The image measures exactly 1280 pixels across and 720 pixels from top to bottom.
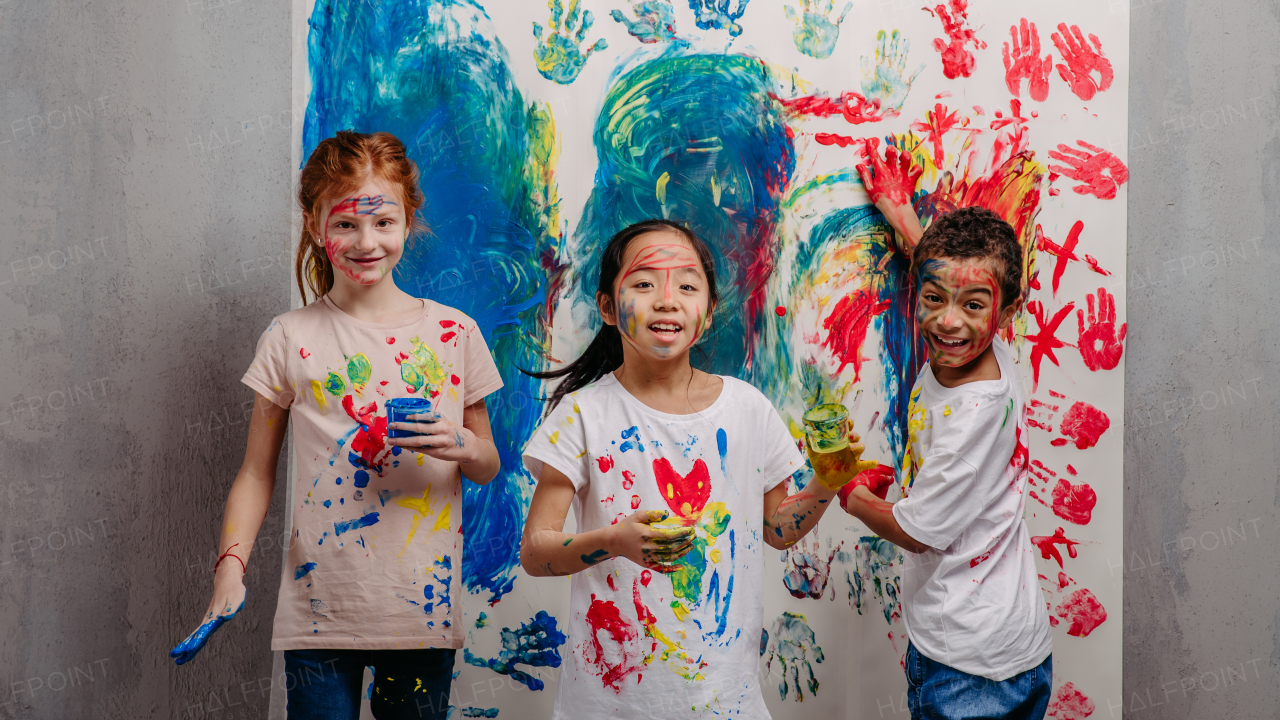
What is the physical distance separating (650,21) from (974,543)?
4.80ft

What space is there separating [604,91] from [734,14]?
1.29 feet

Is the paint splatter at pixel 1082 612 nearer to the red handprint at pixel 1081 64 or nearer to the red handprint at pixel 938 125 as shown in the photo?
the red handprint at pixel 938 125

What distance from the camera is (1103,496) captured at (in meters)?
1.92

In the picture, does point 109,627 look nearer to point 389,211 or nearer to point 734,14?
point 389,211

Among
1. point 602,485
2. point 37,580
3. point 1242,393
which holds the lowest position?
point 37,580

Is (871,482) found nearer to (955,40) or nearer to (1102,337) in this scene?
(1102,337)

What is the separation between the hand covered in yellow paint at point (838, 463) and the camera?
49.6 inches

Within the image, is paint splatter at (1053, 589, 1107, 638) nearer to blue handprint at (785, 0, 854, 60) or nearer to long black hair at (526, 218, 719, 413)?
long black hair at (526, 218, 719, 413)

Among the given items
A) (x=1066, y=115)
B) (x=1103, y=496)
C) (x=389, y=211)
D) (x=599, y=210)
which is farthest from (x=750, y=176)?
(x=1103, y=496)

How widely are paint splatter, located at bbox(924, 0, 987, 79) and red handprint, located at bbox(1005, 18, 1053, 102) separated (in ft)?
0.30

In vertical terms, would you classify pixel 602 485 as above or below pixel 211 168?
below

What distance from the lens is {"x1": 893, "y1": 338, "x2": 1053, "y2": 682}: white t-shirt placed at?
1445 millimetres

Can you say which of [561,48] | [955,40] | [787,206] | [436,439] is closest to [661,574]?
[436,439]

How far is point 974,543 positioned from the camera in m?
1.49
